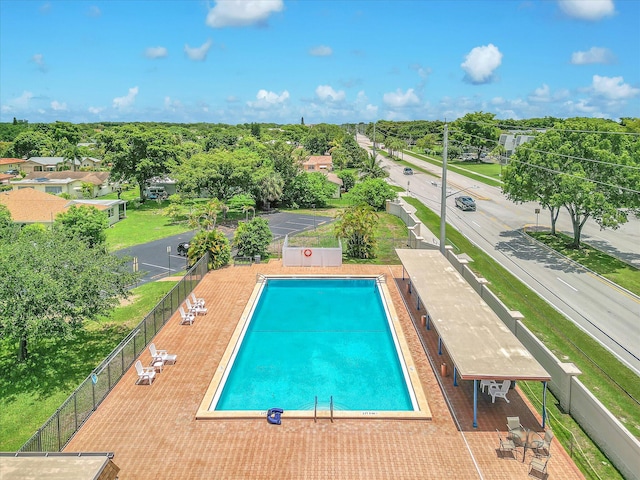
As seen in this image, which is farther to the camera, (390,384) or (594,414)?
(390,384)

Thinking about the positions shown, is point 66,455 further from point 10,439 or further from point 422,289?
point 422,289

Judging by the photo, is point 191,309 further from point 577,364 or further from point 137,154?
point 137,154

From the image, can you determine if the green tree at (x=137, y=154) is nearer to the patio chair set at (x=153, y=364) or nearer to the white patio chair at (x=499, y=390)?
the patio chair set at (x=153, y=364)

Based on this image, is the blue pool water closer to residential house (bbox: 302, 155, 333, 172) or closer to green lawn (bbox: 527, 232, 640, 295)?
green lawn (bbox: 527, 232, 640, 295)

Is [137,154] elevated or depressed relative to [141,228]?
elevated

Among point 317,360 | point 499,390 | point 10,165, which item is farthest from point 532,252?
point 10,165

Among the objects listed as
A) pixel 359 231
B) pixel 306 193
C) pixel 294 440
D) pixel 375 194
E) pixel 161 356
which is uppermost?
pixel 375 194

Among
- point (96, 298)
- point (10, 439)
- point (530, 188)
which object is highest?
point (530, 188)

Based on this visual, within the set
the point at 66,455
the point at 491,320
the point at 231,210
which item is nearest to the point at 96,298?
the point at 66,455
